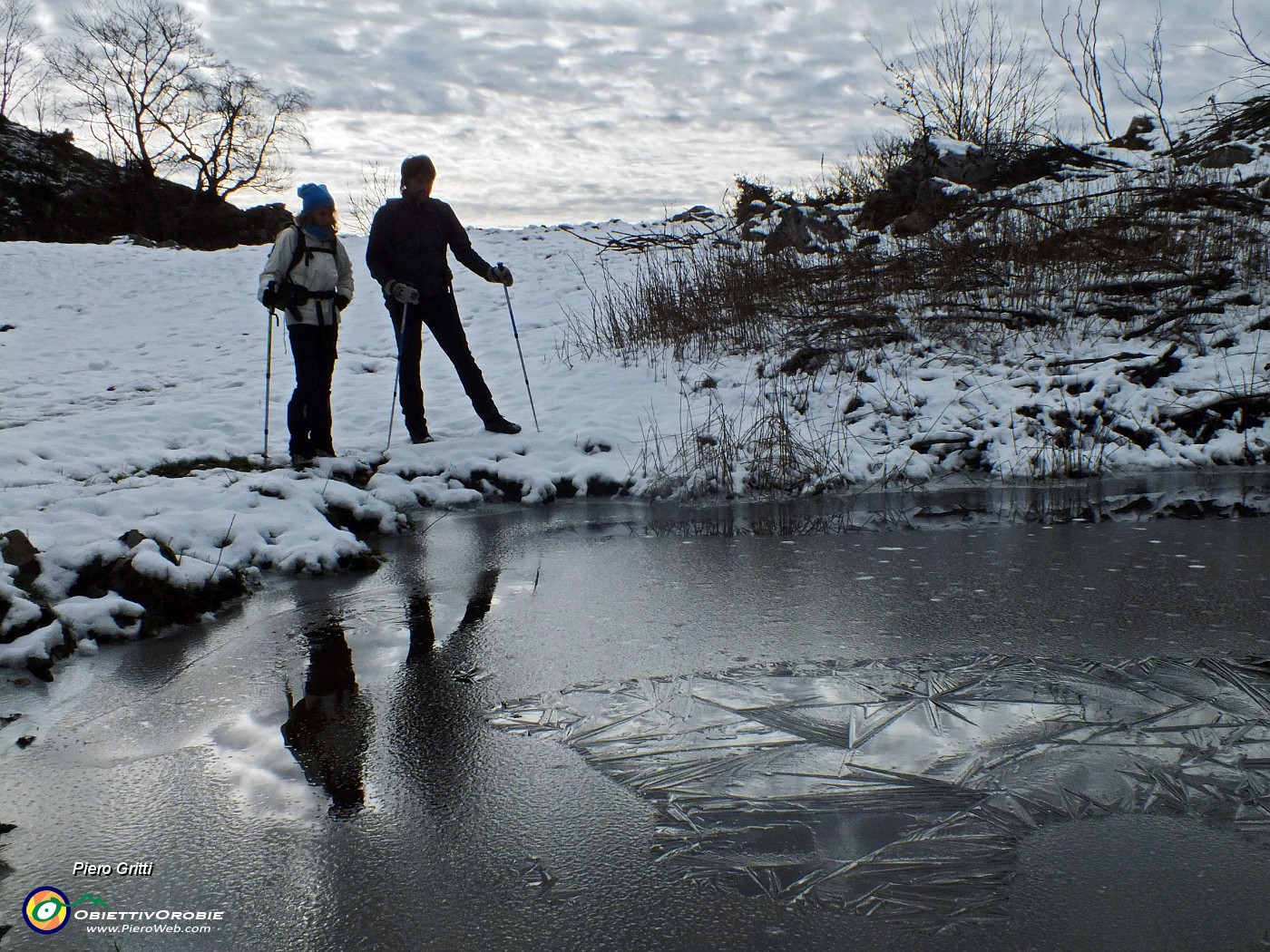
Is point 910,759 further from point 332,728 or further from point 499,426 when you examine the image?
point 499,426

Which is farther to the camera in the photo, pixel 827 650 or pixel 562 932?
pixel 827 650

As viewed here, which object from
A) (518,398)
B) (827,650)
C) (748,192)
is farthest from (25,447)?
(748,192)

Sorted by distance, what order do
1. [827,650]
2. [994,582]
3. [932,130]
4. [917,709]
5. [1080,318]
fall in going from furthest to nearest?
[932,130] < [1080,318] < [994,582] < [827,650] < [917,709]

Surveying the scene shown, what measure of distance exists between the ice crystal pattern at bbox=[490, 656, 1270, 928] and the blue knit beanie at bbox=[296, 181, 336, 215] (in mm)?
5026

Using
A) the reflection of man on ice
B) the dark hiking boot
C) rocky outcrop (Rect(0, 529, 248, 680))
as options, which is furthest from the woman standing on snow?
the reflection of man on ice

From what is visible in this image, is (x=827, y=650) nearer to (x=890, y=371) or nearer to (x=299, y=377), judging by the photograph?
(x=299, y=377)

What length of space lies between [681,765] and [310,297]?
210 inches

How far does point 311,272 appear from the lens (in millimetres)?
6887

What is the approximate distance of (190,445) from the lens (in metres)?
7.73

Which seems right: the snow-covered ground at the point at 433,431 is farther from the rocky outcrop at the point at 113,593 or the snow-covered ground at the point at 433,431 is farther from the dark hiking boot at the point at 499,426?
the dark hiking boot at the point at 499,426

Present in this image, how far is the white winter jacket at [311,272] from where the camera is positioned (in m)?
6.82

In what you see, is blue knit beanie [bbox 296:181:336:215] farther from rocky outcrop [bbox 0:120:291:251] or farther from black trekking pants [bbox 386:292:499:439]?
rocky outcrop [bbox 0:120:291:251]

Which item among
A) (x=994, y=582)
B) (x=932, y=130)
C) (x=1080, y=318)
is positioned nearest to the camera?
(x=994, y=582)

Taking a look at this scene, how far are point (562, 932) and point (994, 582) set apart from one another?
320 centimetres
